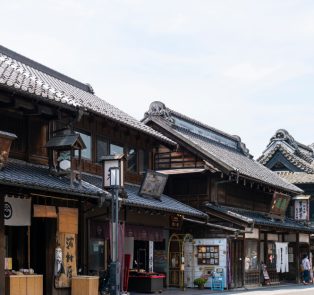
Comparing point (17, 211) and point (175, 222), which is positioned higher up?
point (17, 211)

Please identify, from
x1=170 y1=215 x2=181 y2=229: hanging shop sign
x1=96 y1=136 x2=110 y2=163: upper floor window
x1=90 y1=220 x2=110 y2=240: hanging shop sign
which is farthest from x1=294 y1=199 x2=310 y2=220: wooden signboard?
x1=90 y1=220 x2=110 y2=240: hanging shop sign

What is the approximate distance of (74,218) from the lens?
16516mm

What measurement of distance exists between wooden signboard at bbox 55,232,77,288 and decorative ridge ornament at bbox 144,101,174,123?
12.8 meters

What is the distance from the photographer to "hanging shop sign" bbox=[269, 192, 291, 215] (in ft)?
96.7

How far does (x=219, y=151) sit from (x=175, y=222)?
7.91 meters

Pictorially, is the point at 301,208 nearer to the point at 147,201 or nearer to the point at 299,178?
the point at 299,178

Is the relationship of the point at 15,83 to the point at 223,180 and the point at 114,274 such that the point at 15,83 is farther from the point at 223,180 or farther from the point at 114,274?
the point at 223,180

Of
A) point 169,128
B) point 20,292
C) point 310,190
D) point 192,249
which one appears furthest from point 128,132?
point 310,190

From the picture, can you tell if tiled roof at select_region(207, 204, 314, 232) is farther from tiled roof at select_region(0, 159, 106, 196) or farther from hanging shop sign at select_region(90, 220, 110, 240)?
tiled roof at select_region(0, 159, 106, 196)

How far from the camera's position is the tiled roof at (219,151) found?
26625 mm

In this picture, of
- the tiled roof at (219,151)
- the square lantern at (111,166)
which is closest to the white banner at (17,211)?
the square lantern at (111,166)

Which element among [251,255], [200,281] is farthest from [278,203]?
[200,281]

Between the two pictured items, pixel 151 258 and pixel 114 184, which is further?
pixel 151 258

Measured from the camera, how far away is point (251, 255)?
91.9ft
